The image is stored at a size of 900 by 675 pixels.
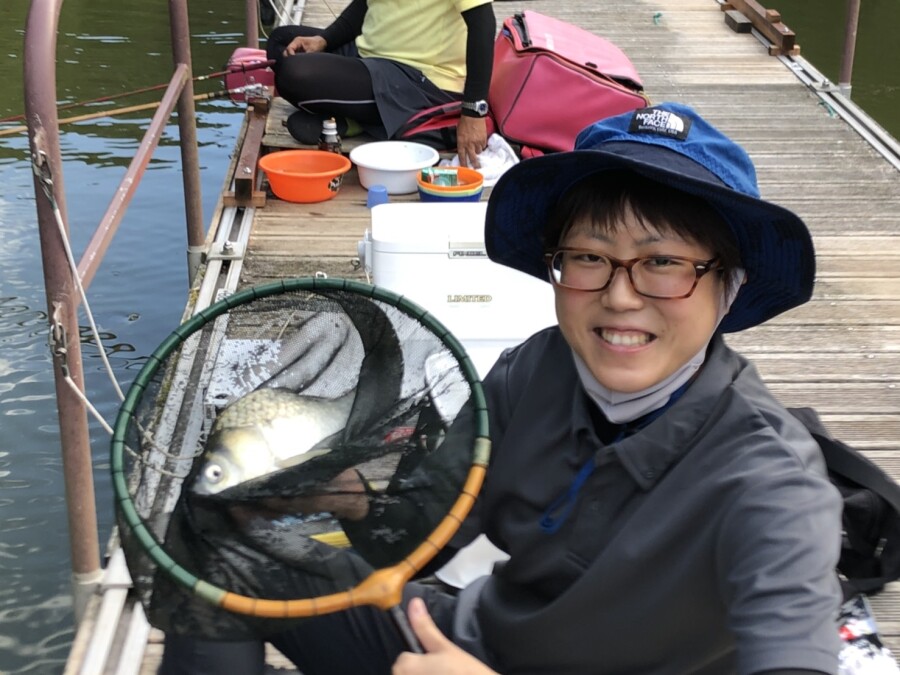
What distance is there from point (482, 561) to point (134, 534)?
1059mm

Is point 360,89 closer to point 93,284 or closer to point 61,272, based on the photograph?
point 93,284

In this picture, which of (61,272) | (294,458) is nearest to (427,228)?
(61,272)

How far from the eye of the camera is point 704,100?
6.49 meters

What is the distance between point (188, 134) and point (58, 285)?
7.41ft

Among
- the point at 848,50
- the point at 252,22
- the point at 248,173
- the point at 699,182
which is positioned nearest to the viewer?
the point at 699,182

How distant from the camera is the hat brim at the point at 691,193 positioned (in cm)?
141

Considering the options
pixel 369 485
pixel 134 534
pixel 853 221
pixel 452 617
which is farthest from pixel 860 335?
pixel 134 534

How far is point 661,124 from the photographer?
1473mm

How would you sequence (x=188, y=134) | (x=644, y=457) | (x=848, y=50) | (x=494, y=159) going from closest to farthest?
(x=644, y=457) → (x=188, y=134) → (x=494, y=159) → (x=848, y=50)

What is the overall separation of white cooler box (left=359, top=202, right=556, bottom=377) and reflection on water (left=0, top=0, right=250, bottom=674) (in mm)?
1676

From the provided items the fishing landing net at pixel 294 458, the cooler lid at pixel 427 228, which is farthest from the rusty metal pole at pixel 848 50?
the fishing landing net at pixel 294 458

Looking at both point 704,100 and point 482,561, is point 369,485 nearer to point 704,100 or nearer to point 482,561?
point 482,561

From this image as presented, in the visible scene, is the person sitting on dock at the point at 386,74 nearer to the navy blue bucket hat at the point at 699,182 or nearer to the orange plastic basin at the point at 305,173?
the orange plastic basin at the point at 305,173

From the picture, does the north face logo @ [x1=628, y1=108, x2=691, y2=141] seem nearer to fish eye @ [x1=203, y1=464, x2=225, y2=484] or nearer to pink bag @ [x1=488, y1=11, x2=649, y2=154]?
fish eye @ [x1=203, y1=464, x2=225, y2=484]
